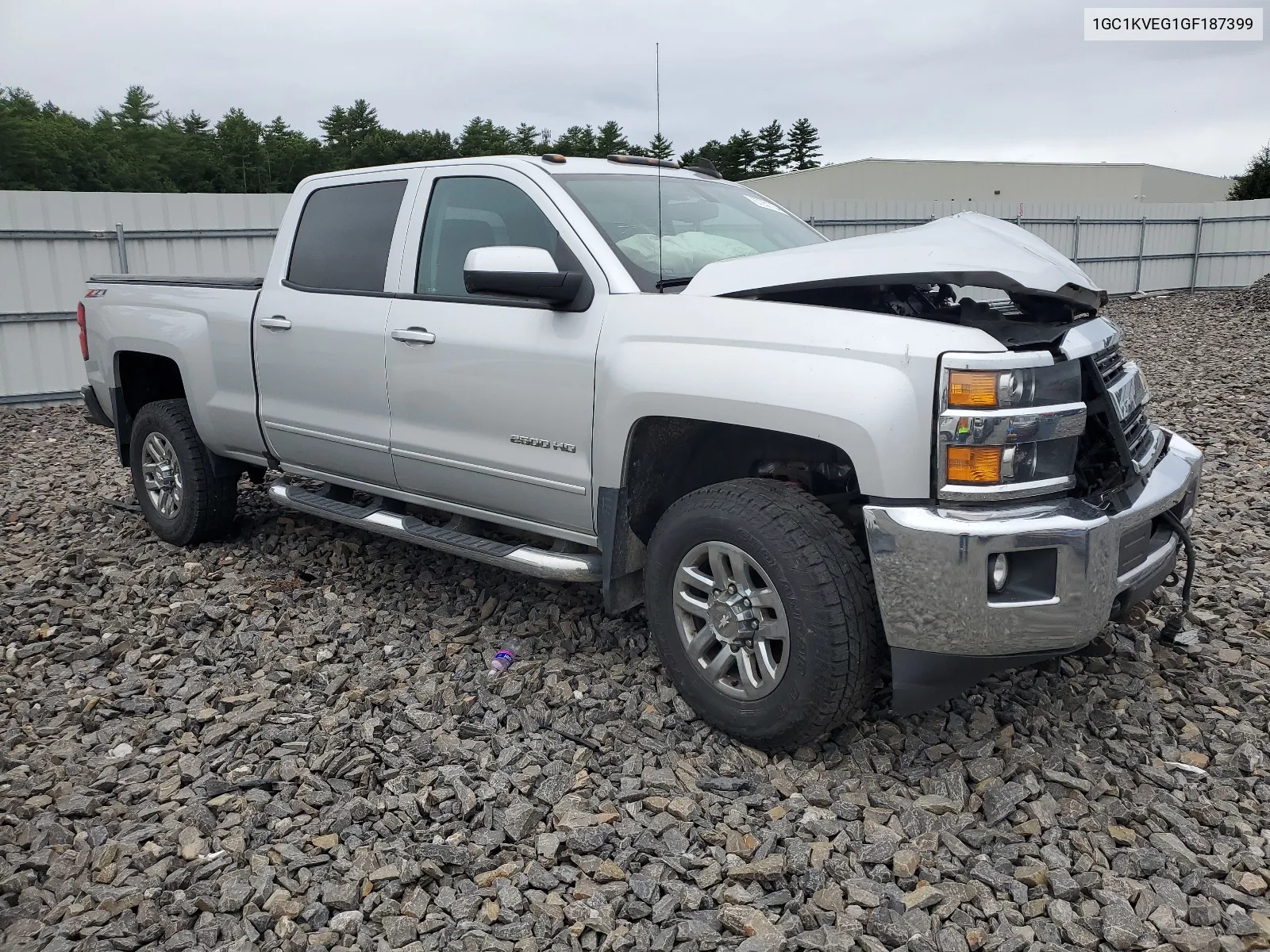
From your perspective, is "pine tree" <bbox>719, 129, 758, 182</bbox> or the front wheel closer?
the front wheel

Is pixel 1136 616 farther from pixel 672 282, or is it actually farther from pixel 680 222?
pixel 680 222


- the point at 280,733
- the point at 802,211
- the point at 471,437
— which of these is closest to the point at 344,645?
the point at 280,733

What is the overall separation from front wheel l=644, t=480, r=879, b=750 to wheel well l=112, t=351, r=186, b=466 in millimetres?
3672

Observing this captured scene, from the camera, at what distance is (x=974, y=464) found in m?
2.84

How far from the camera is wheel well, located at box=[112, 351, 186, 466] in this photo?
19.3 ft

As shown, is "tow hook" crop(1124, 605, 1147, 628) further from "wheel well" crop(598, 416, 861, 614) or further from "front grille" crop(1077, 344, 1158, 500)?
"wheel well" crop(598, 416, 861, 614)

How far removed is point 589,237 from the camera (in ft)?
12.4

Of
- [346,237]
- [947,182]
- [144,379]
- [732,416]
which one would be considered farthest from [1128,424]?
[947,182]

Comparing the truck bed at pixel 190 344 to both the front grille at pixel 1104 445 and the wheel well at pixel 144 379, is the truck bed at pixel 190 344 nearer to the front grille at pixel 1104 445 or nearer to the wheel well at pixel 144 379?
the wheel well at pixel 144 379

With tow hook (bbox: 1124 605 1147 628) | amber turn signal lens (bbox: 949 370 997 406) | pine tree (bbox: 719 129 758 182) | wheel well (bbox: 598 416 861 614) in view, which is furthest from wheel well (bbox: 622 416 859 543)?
pine tree (bbox: 719 129 758 182)

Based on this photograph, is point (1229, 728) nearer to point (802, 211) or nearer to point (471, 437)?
point (471, 437)

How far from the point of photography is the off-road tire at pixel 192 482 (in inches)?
218

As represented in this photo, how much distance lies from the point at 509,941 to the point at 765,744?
1.08m

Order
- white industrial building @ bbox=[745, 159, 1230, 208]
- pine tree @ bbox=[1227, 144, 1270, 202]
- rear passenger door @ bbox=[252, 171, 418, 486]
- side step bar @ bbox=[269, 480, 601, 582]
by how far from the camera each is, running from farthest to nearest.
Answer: white industrial building @ bbox=[745, 159, 1230, 208], pine tree @ bbox=[1227, 144, 1270, 202], rear passenger door @ bbox=[252, 171, 418, 486], side step bar @ bbox=[269, 480, 601, 582]
